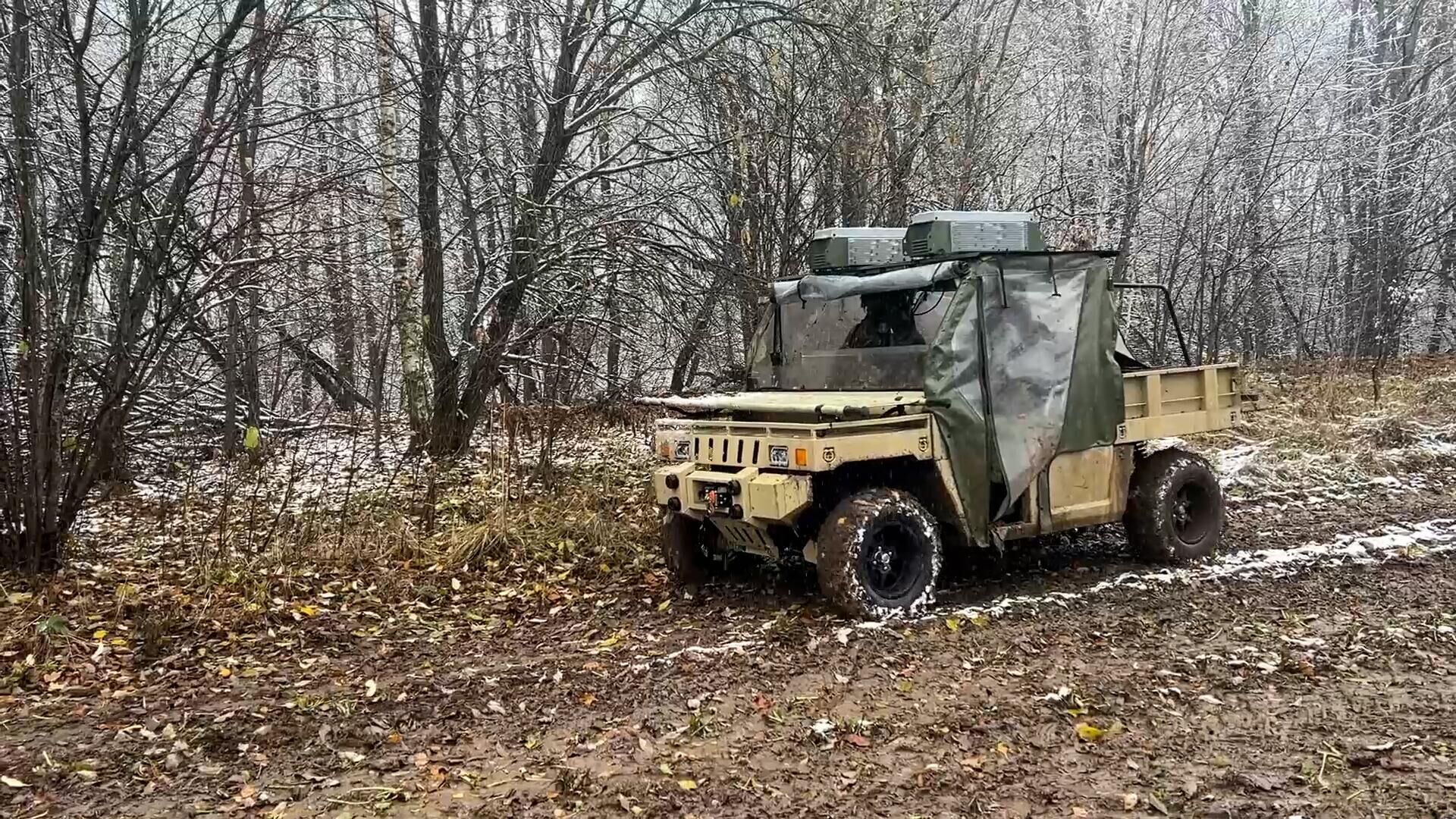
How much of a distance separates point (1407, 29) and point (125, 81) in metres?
23.5

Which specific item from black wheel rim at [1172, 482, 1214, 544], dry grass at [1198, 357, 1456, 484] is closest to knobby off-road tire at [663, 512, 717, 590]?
black wheel rim at [1172, 482, 1214, 544]

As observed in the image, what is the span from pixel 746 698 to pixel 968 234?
11.2ft

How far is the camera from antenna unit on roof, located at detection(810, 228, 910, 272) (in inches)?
281

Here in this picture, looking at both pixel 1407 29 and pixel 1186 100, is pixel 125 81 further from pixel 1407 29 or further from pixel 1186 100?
pixel 1407 29

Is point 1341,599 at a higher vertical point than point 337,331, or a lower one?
lower

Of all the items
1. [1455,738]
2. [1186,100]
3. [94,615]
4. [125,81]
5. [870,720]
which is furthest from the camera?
[1186,100]

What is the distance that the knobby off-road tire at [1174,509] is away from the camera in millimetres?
7035

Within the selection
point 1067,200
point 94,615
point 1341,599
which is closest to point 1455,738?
point 1341,599

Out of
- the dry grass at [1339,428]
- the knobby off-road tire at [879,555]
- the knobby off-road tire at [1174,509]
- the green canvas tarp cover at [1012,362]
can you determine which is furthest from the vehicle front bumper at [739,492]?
the dry grass at [1339,428]

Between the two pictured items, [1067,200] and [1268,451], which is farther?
[1067,200]

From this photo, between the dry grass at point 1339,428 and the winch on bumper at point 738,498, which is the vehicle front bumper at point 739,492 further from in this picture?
the dry grass at point 1339,428

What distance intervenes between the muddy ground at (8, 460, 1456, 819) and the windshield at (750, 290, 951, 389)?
1384 mm

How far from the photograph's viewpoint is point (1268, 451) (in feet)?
36.9

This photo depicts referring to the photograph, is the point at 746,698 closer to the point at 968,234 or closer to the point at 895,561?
the point at 895,561
